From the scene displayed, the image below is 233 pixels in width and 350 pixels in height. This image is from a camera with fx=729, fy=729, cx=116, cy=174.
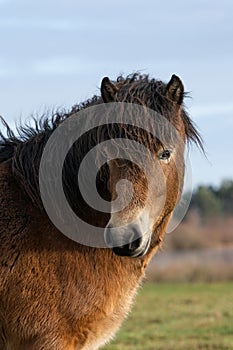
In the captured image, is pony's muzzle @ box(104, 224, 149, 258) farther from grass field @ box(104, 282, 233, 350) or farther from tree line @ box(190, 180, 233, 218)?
tree line @ box(190, 180, 233, 218)

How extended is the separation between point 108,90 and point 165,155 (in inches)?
27.8

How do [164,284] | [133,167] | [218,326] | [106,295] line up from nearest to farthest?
1. [133,167]
2. [106,295]
3. [218,326]
4. [164,284]

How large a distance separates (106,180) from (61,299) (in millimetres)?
1027

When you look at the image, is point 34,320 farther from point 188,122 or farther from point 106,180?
point 188,122

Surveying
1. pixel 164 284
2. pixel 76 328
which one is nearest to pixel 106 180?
pixel 76 328

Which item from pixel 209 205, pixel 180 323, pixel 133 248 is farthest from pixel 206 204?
pixel 133 248

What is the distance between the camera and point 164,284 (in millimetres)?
28531

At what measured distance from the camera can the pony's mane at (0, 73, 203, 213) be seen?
593cm

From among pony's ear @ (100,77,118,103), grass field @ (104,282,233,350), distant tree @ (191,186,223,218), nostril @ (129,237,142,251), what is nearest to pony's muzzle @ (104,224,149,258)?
nostril @ (129,237,142,251)

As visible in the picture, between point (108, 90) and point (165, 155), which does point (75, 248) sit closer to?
point (165, 155)

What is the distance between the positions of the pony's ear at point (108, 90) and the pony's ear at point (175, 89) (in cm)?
45

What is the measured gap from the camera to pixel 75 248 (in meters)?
6.04

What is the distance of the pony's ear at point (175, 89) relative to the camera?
6015 mm

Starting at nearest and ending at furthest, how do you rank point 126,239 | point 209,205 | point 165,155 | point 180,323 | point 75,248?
1. point 126,239
2. point 165,155
3. point 75,248
4. point 180,323
5. point 209,205
